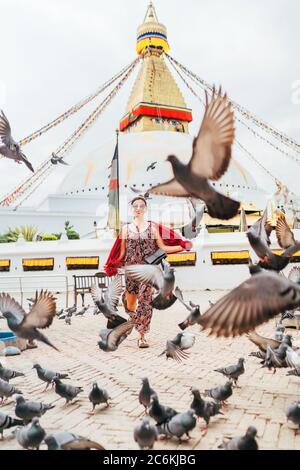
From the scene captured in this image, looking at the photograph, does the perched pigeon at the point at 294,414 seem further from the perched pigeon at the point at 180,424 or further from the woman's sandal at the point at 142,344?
the woman's sandal at the point at 142,344

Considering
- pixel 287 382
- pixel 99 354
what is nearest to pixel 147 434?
pixel 287 382

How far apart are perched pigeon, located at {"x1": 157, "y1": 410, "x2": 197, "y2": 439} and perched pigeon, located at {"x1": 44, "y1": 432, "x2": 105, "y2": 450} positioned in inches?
19.0

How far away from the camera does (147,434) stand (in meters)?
2.01

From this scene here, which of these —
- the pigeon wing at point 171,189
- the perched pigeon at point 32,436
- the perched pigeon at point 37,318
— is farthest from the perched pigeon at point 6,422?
the pigeon wing at point 171,189

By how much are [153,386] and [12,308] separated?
1.40 metres

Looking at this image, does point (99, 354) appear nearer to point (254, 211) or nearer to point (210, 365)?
point (210, 365)

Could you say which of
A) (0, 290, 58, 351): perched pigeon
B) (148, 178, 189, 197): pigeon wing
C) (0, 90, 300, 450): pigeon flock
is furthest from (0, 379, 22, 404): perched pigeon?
(148, 178, 189, 197): pigeon wing

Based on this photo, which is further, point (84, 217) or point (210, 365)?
point (84, 217)

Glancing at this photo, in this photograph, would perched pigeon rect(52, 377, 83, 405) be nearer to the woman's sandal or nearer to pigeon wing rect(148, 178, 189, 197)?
pigeon wing rect(148, 178, 189, 197)

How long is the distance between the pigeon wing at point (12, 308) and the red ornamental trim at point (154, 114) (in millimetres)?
29041

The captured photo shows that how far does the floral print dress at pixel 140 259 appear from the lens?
191 inches

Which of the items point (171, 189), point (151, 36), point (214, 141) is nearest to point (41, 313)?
point (171, 189)

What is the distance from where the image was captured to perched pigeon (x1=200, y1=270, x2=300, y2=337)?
65.6 inches
